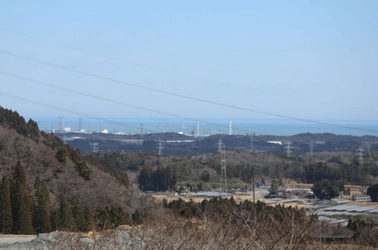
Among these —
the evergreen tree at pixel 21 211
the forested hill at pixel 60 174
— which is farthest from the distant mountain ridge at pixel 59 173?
the evergreen tree at pixel 21 211

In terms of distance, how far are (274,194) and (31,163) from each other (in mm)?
17047

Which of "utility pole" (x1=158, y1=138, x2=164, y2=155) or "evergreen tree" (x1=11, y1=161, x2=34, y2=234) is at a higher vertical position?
"utility pole" (x1=158, y1=138, x2=164, y2=155)

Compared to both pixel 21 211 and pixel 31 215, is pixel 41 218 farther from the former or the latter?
pixel 21 211

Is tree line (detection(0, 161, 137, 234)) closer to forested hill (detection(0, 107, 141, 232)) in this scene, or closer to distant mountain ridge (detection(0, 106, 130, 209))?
forested hill (detection(0, 107, 141, 232))

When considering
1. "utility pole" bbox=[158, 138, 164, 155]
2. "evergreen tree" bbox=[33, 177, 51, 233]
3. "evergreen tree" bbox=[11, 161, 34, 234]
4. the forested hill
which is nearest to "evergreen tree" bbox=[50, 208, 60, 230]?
"evergreen tree" bbox=[33, 177, 51, 233]

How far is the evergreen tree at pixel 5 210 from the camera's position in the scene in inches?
830

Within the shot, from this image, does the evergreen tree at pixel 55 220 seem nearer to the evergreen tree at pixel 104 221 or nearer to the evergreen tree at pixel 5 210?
the evergreen tree at pixel 5 210

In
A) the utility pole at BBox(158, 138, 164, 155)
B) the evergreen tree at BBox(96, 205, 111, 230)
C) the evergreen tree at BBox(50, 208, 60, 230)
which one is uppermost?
the utility pole at BBox(158, 138, 164, 155)

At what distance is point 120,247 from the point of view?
1004 cm

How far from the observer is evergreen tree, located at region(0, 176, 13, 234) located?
21.1 meters

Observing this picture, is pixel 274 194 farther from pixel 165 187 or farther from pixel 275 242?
pixel 275 242

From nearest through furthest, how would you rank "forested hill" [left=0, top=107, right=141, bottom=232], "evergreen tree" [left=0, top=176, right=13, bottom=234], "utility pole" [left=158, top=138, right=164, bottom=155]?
1. "evergreen tree" [left=0, top=176, right=13, bottom=234]
2. "forested hill" [left=0, top=107, right=141, bottom=232]
3. "utility pole" [left=158, top=138, right=164, bottom=155]

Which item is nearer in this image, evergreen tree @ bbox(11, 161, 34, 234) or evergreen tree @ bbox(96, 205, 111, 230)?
evergreen tree @ bbox(96, 205, 111, 230)

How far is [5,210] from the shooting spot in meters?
21.3
